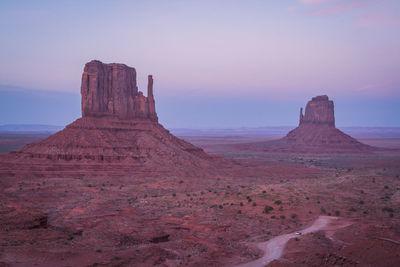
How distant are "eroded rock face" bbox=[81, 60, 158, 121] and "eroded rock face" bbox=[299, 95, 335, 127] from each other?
75480mm

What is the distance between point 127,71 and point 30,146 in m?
20.2

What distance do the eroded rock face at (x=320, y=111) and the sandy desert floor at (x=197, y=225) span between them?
3583 inches

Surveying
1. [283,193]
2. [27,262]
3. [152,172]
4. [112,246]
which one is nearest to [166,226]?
[112,246]

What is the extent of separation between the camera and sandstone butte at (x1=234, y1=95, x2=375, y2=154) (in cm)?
11231

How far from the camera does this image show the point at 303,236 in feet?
61.3

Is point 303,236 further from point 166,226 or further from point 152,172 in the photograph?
point 152,172

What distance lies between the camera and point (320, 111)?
125 metres

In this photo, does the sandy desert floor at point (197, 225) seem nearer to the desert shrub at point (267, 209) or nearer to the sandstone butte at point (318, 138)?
the desert shrub at point (267, 209)

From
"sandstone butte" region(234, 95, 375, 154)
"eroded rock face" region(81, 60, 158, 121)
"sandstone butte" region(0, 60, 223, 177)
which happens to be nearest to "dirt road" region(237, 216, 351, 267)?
"sandstone butte" region(0, 60, 223, 177)

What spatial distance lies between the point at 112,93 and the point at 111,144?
10310 millimetres

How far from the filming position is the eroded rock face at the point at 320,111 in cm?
12381

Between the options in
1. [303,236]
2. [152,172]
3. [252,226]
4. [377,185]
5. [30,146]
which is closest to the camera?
[303,236]

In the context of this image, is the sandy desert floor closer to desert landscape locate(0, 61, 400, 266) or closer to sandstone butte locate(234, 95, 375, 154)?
desert landscape locate(0, 61, 400, 266)

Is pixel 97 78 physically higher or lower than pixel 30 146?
higher
